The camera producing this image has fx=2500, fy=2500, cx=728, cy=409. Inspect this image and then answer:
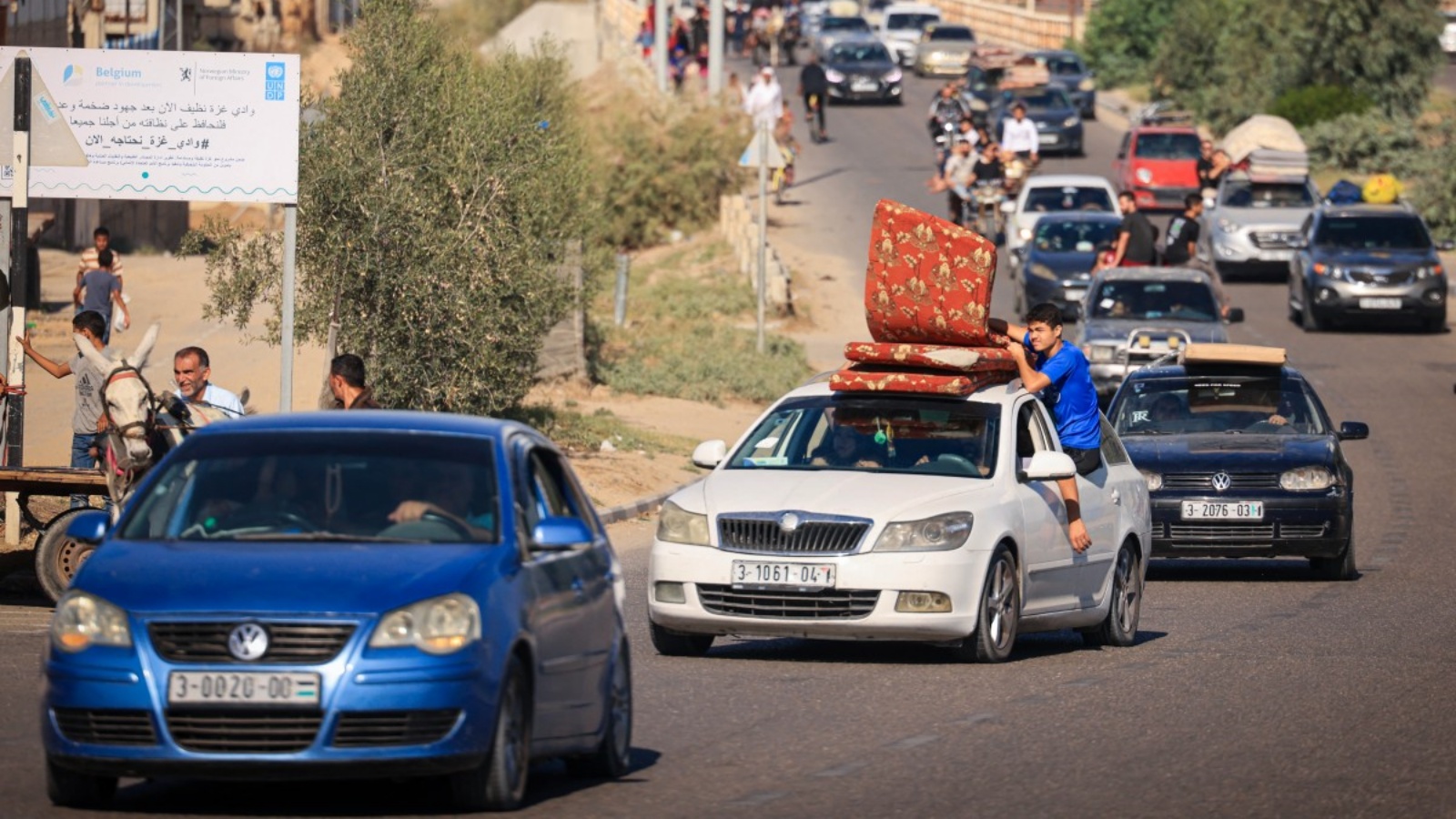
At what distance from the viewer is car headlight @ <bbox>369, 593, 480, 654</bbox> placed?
7766mm

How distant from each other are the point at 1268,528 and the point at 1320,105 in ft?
142

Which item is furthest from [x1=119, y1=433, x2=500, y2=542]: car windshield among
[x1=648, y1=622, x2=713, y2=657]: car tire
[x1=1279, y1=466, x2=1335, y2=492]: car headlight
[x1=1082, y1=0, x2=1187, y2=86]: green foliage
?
[x1=1082, y1=0, x2=1187, y2=86]: green foliage

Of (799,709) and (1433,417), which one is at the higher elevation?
(799,709)

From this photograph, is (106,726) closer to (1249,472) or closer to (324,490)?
(324,490)

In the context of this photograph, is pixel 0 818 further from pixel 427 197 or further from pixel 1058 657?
pixel 427 197

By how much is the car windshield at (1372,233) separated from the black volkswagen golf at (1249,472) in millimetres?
18379

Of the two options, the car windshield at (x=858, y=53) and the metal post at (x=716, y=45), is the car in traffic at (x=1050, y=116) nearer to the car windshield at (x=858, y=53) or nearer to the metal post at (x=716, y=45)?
the metal post at (x=716, y=45)

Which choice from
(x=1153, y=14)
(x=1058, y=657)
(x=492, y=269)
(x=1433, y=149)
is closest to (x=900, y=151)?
(x=1433, y=149)

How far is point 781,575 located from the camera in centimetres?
1223

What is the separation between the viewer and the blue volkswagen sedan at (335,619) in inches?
302

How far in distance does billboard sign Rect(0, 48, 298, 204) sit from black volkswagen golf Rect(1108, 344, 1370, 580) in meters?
6.64

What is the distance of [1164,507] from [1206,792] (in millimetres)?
8917

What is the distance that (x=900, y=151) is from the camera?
59656mm

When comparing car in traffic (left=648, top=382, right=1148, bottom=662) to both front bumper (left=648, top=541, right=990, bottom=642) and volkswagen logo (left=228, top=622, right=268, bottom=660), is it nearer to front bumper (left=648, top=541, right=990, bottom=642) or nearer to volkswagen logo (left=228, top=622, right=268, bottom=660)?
front bumper (left=648, top=541, right=990, bottom=642)
